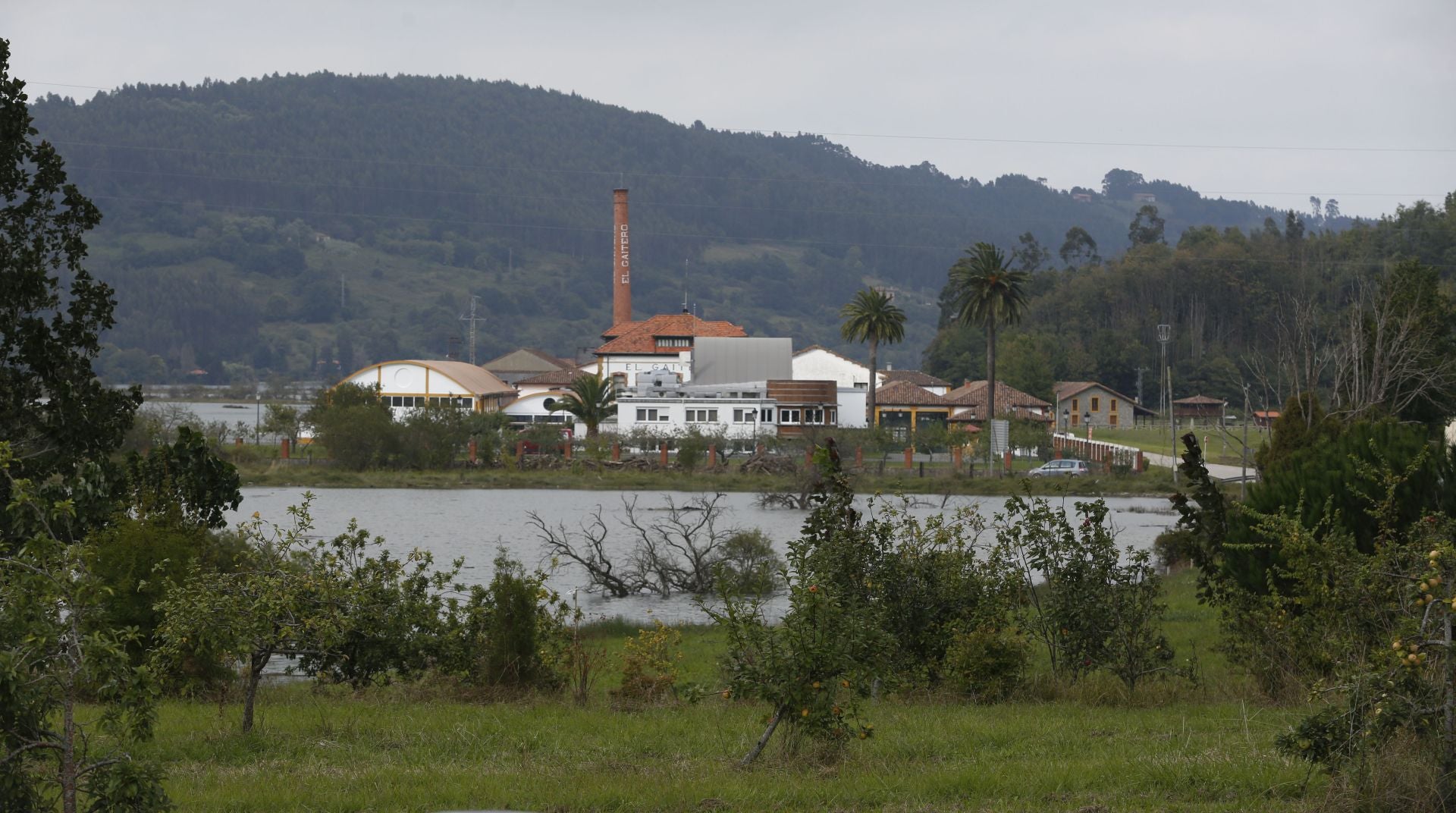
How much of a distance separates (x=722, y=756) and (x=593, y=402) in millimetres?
75077

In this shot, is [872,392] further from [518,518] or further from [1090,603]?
[1090,603]

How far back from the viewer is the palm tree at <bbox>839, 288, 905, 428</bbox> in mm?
94188

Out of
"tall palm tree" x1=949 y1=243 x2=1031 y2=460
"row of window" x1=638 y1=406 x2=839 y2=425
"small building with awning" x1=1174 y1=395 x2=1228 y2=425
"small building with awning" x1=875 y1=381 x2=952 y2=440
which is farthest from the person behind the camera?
"small building with awning" x1=1174 y1=395 x2=1228 y2=425

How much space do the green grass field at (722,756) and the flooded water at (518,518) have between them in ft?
48.9

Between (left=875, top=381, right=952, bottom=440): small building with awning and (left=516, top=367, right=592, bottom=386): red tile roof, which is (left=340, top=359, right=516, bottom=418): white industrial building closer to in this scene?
(left=516, top=367, right=592, bottom=386): red tile roof

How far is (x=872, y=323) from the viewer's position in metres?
94.2

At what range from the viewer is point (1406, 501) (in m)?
15.1

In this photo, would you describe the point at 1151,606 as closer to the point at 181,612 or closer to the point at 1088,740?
the point at 1088,740

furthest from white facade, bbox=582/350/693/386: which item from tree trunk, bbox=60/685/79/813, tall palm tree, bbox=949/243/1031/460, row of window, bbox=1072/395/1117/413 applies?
tree trunk, bbox=60/685/79/813

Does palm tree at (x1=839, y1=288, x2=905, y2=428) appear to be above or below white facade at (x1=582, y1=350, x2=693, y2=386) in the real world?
above

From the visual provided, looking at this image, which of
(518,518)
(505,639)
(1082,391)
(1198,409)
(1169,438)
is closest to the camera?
(505,639)

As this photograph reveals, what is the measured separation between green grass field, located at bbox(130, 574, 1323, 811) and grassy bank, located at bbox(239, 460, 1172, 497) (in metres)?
49.7

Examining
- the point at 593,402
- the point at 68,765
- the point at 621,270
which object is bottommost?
the point at 68,765

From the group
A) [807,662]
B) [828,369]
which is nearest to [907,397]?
[828,369]
